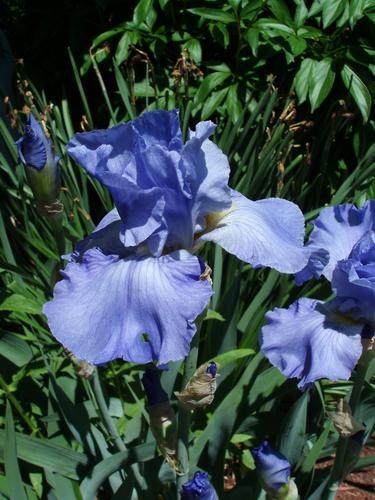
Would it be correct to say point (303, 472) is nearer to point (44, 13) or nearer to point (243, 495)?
point (243, 495)

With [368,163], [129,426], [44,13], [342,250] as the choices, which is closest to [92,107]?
[44,13]

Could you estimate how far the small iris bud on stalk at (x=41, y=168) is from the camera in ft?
3.59

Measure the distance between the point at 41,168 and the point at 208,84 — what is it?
1.51 m

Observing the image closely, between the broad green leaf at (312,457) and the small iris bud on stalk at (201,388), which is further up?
the small iris bud on stalk at (201,388)

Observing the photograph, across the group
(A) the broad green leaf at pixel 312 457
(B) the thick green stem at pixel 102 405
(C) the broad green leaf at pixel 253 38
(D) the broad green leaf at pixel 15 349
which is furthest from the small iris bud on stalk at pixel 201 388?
(C) the broad green leaf at pixel 253 38

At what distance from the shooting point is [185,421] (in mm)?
1132

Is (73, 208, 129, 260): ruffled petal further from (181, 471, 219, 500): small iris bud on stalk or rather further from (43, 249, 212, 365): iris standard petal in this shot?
(181, 471, 219, 500): small iris bud on stalk

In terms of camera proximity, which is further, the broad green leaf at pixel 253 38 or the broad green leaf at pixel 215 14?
the broad green leaf at pixel 215 14

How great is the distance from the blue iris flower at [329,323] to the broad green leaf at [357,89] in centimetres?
123

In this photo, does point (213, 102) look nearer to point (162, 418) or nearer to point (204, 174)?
point (204, 174)

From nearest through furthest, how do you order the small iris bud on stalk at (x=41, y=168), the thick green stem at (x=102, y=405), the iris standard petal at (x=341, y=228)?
the small iris bud on stalk at (x=41, y=168) → the iris standard petal at (x=341, y=228) → the thick green stem at (x=102, y=405)

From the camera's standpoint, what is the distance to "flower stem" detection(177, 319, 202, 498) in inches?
43.7

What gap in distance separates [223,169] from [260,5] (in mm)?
1506

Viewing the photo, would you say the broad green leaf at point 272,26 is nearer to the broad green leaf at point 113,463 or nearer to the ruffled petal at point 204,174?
the ruffled petal at point 204,174
